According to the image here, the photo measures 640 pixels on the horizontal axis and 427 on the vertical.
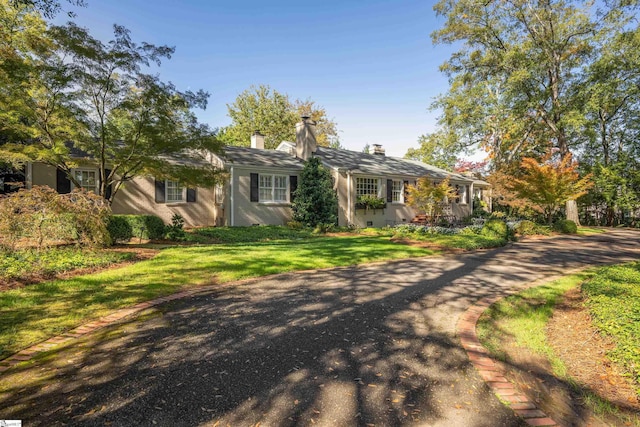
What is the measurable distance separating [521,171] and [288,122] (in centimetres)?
2331

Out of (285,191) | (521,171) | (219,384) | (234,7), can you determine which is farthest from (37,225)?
(521,171)

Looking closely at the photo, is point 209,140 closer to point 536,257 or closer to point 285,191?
point 285,191

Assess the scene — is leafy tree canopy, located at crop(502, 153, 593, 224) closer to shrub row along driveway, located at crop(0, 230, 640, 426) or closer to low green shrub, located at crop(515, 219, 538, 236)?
low green shrub, located at crop(515, 219, 538, 236)

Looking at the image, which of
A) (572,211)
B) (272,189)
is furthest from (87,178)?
(572,211)

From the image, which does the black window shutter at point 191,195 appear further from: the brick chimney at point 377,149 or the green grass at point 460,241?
the brick chimney at point 377,149

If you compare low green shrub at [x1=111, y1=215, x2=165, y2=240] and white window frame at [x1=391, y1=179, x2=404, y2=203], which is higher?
white window frame at [x1=391, y1=179, x2=404, y2=203]

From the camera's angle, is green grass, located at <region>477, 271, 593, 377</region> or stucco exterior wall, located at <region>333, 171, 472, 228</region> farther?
stucco exterior wall, located at <region>333, 171, 472, 228</region>

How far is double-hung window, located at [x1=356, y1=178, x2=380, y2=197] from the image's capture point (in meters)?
18.9

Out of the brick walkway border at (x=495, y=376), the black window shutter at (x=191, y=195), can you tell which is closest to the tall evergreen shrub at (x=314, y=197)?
the black window shutter at (x=191, y=195)

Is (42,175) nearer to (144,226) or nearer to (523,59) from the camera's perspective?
(144,226)

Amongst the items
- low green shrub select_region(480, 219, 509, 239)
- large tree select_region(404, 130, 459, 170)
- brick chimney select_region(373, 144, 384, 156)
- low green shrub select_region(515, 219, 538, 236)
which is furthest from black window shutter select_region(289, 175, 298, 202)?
large tree select_region(404, 130, 459, 170)

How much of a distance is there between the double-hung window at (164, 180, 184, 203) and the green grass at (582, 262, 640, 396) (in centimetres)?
1541

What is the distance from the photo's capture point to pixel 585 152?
92.4 feet

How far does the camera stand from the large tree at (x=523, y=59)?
1944cm
